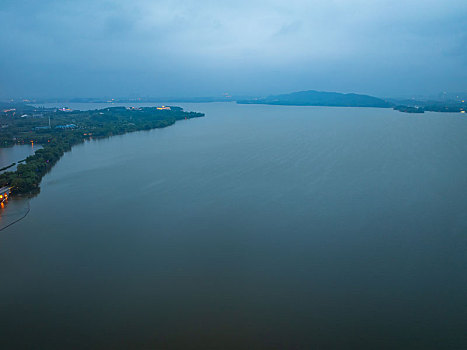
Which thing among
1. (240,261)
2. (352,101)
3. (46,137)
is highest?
(352,101)

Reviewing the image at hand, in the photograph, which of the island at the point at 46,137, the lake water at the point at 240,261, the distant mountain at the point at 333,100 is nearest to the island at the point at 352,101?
the distant mountain at the point at 333,100

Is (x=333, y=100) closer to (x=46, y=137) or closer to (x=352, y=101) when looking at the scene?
(x=352, y=101)

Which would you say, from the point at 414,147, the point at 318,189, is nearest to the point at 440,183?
the point at 318,189

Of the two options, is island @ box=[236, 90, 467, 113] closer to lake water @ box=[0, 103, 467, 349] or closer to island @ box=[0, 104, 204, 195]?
island @ box=[0, 104, 204, 195]

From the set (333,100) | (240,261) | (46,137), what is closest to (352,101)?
(333,100)

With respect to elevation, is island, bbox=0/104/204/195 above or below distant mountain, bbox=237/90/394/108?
below

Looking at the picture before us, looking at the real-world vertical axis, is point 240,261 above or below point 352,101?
below

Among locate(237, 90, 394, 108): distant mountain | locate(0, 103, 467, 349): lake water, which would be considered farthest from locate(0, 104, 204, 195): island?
locate(237, 90, 394, 108): distant mountain

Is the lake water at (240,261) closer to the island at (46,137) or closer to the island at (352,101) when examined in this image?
the island at (46,137)

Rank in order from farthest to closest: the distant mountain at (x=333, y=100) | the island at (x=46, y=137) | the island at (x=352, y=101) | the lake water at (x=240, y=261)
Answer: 1. the distant mountain at (x=333, y=100)
2. the island at (x=352, y=101)
3. the island at (x=46, y=137)
4. the lake water at (x=240, y=261)
